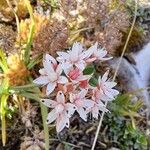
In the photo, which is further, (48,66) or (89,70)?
(89,70)

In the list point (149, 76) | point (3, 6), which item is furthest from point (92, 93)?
point (149, 76)

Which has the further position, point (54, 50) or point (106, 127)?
point (106, 127)

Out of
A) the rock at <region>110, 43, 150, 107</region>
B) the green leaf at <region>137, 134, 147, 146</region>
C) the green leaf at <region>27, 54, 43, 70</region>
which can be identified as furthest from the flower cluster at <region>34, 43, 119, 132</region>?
the rock at <region>110, 43, 150, 107</region>

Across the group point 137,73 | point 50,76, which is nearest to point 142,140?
point 137,73

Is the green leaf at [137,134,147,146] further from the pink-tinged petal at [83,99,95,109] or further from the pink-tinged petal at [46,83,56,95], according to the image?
the pink-tinged petal at [46,83,56,95]

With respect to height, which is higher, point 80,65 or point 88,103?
point 80,65

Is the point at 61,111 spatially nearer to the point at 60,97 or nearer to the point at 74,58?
the point at 60,97

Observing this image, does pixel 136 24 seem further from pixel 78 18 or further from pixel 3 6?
pixel 3 6

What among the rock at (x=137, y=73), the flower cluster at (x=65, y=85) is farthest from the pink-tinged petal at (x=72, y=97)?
the rock at (x=137, y=73)

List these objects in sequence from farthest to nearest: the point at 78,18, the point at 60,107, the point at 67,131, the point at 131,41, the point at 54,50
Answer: the point at 131,41 → the point at 78,18 → the point at 67,131 → the point at 54,50 → the point at 60,107
